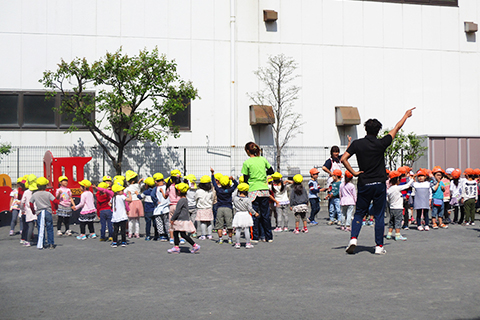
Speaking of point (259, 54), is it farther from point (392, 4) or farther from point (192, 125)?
point (392, 4)

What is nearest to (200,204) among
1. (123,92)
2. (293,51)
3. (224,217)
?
(224,217)

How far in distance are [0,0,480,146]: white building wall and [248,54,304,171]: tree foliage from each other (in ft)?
1.01

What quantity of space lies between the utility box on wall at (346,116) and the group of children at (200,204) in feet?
27.7

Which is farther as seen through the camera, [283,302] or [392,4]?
[392,4]

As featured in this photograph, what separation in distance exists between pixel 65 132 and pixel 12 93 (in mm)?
2948

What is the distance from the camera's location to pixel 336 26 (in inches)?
968

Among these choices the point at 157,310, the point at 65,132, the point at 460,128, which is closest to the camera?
the point at 157,310

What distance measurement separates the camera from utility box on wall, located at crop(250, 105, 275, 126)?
2291 centimetres

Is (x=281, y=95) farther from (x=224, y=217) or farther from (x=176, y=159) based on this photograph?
(x=224, y=217)

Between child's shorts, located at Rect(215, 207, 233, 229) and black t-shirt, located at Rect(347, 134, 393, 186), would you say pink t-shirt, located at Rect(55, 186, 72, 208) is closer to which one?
child's shorts, located at Rect(215, 207, 233, 229)

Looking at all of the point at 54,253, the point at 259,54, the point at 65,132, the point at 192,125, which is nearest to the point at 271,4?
the point at 259,54

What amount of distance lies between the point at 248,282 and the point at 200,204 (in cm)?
532

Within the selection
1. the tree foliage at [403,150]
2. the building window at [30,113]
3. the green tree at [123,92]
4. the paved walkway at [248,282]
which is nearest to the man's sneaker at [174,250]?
the paved walkway at [248,282]

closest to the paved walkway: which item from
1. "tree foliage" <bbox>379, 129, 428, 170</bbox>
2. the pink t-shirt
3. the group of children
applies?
the group of children
